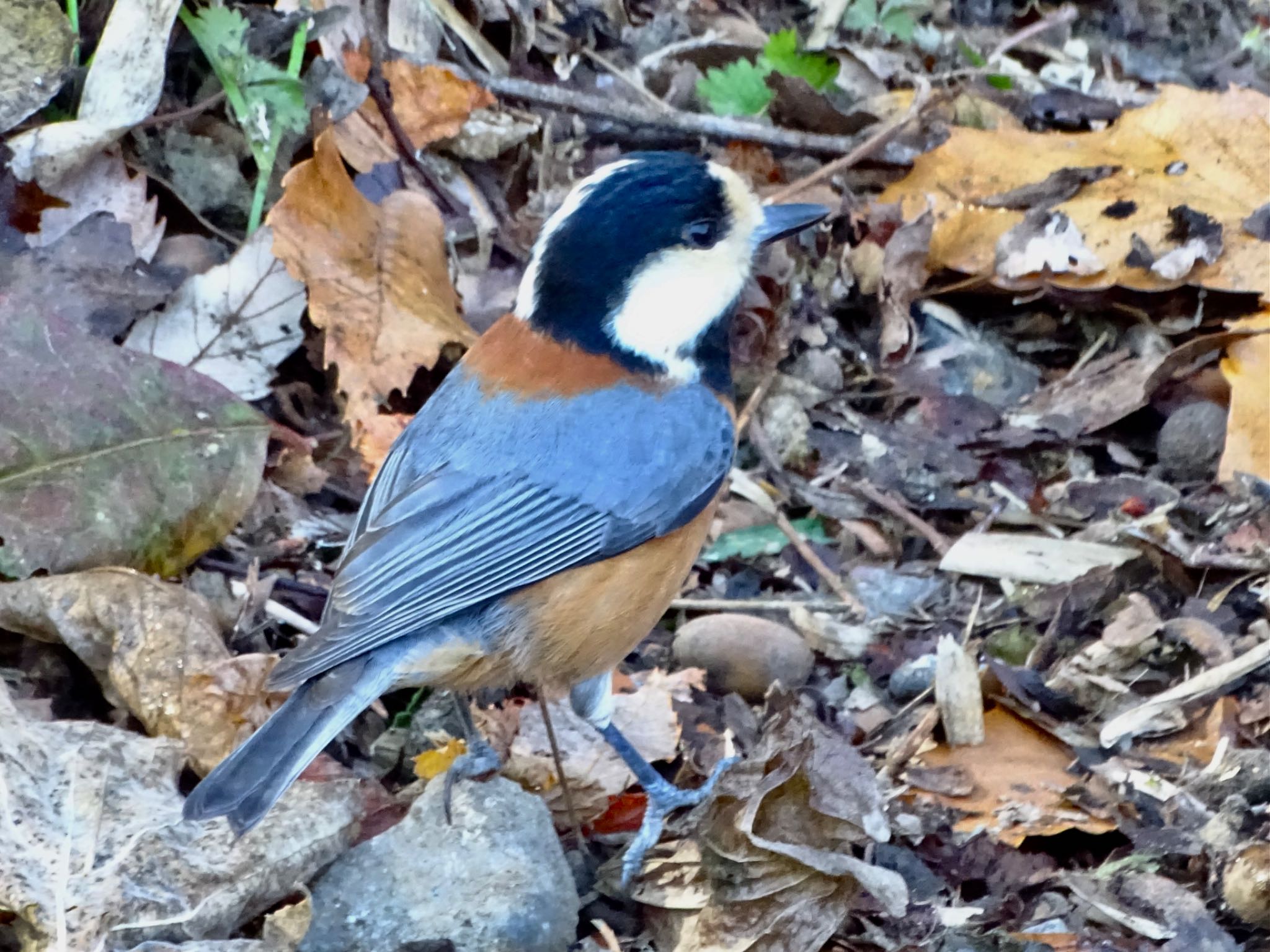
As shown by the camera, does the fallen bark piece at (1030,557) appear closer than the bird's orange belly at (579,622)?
No

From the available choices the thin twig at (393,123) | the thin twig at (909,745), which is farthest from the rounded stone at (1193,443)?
the thin twig at (393,123)

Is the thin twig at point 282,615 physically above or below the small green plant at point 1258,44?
below

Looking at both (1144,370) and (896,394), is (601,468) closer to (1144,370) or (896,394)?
(896,394)

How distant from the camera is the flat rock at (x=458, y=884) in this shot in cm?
234

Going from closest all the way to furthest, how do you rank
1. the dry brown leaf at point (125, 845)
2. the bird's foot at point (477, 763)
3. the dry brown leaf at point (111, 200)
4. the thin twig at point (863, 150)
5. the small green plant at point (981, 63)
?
1. the dry brown leaf at point (125, 845)
2. the bird's foot at point (477, 763)
3. the dry brown leaf at point (111, 200)
4. the thin twig at point (863, 150)
5. the small green plant at point (981, 63)

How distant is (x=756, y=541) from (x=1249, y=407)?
1.43 meters

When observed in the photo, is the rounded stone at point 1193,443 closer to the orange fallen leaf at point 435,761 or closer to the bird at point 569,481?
the bird at point 569,481

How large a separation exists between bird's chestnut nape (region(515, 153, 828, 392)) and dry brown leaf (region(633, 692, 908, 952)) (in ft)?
3.40

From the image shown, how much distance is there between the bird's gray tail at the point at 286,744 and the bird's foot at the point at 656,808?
0.62 metres

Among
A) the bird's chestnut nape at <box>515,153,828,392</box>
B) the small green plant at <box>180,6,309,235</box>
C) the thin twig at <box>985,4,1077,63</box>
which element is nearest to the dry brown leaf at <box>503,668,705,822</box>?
the bird's chestnut nape at <box>515,153,828,392</box>

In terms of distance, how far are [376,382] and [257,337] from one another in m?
0.39

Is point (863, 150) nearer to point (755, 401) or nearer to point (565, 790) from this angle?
point (755, 401)

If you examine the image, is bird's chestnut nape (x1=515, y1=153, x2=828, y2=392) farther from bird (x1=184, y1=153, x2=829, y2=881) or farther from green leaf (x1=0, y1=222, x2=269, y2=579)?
green leaf (x1=0, y1=222, x2=269, y2=579)

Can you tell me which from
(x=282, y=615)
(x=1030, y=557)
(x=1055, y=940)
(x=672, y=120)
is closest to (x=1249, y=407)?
(x=1030, y=557)
